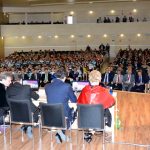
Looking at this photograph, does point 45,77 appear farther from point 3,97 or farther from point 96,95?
point 96,95

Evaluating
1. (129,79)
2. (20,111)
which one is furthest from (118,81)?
(20,111)

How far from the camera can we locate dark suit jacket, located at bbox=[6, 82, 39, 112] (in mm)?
6125

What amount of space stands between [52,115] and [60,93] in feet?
1.64

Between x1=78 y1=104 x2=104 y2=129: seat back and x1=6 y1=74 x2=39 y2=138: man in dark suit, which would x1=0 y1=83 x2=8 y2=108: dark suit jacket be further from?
x1=78 y1=104 x2=104 y2=129: seat back

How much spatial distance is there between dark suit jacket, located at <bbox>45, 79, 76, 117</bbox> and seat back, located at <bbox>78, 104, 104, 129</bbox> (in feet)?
1.54

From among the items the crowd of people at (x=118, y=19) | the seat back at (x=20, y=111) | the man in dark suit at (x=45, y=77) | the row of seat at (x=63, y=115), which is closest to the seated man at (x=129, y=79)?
the man in dark suit at (x=45, y=77)

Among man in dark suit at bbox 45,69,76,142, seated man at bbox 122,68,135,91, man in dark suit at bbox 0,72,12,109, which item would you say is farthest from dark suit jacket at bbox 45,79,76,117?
seated man at bbox 122,68,135,91

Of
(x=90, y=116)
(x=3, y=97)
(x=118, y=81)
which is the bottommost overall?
(x=118, y=81)

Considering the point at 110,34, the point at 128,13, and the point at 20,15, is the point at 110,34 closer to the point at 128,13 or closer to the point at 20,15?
the point at 128,13

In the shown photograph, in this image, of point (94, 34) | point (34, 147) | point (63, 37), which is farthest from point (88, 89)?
point (63, 37)

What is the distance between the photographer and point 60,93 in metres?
5.88

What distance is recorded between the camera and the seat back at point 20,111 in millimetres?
5695

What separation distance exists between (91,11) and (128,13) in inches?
125

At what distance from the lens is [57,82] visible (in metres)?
5.94
